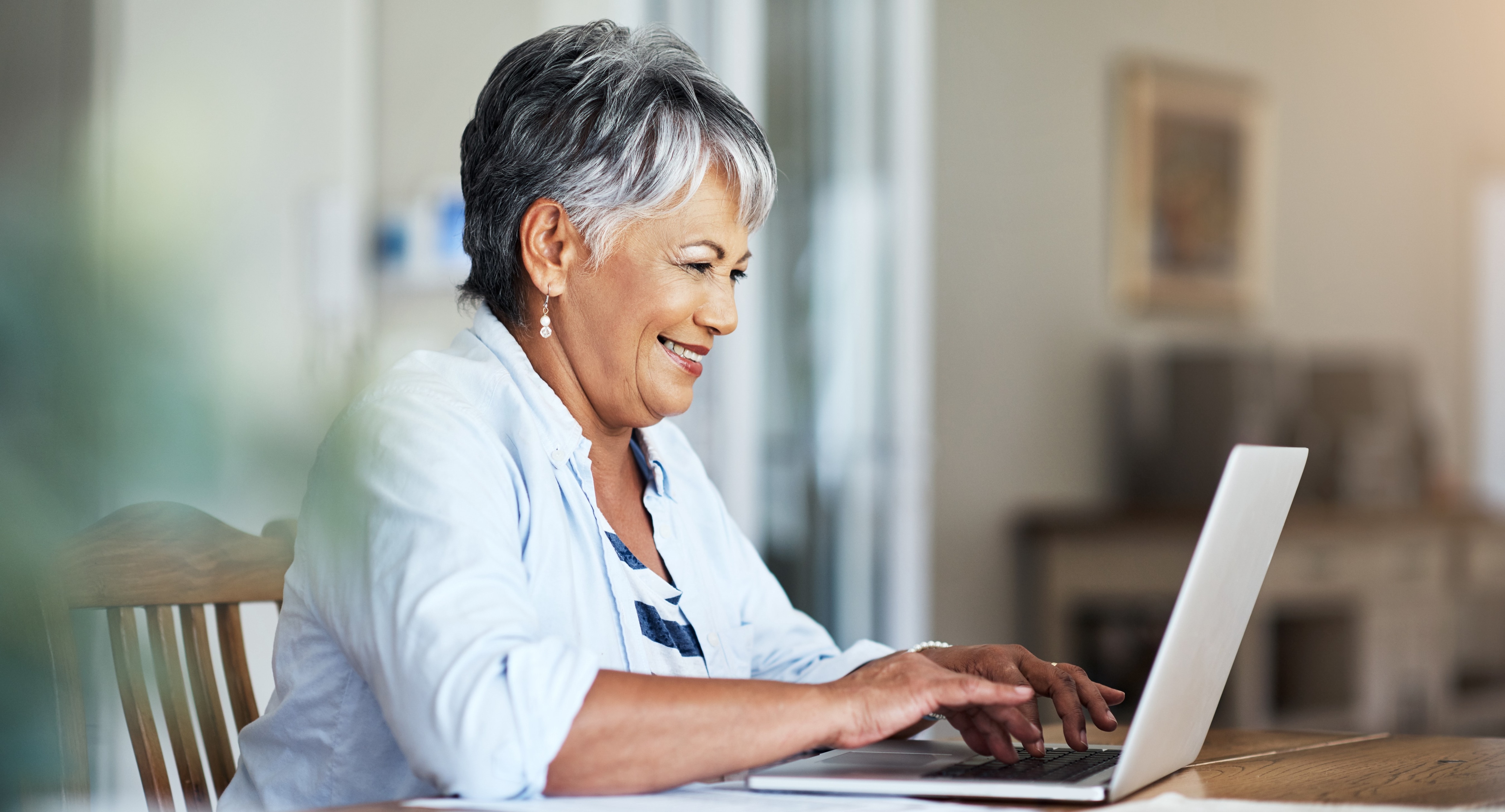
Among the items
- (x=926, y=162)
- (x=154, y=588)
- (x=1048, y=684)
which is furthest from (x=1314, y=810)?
(x=926, y=162)

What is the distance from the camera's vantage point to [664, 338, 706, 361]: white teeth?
1277 mm

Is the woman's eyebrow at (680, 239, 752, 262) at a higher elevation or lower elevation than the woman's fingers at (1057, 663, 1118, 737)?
higher

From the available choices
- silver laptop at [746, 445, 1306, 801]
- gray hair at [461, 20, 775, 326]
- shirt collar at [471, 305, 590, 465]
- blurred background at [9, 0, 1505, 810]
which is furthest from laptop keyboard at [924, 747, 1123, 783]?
blurred background at [9, 0, 1505, 810]

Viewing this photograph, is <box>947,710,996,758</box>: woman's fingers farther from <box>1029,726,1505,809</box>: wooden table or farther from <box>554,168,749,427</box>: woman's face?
<box>554,168,749,427</box>: woman's face

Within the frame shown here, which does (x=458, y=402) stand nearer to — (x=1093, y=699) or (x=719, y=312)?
(x=719, y=312)

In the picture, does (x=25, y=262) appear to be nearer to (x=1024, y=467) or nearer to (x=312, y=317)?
(x=312, y=317)

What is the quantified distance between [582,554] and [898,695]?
1.07 ft

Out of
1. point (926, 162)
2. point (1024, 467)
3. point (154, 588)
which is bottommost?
point (1024, 467)

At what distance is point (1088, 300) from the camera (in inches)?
166

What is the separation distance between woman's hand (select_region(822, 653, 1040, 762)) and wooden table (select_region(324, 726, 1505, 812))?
0.07 m

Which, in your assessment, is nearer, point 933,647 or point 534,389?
point 534,389

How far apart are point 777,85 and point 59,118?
3.01 meters

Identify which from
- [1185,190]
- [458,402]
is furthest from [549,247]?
[1185,190]

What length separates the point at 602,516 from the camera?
1.21 metres
